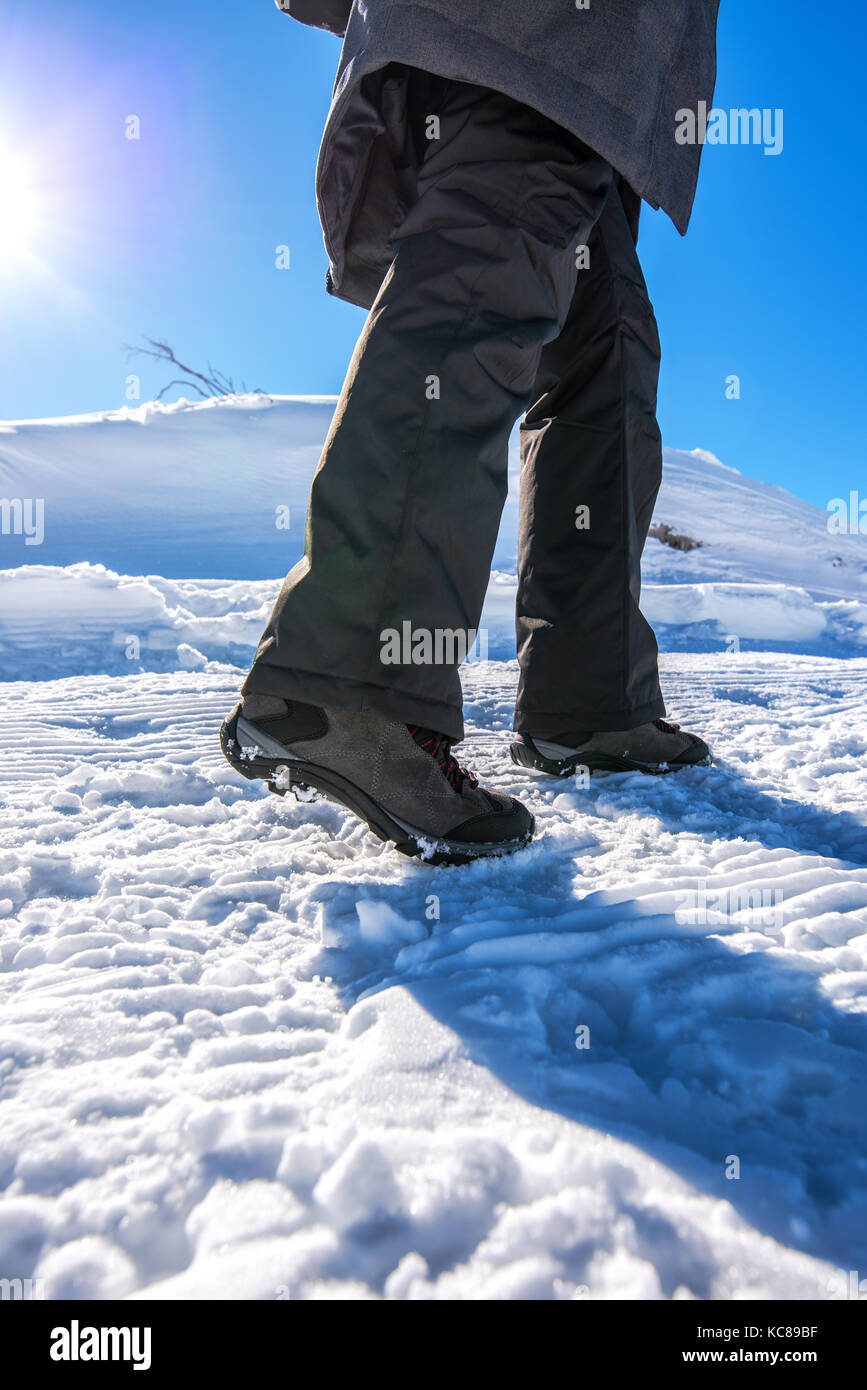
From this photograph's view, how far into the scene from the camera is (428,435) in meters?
0.86

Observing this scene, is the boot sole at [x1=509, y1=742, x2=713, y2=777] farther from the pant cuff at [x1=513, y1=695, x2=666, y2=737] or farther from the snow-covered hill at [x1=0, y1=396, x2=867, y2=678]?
the snow-covered hill at [x1=0, y1=396, x2=867, y2=678]

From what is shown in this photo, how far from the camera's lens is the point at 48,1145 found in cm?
48

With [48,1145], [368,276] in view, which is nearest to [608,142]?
[368,276]

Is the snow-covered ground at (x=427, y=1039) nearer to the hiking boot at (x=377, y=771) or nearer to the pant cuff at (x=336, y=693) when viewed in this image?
the hiking boot at (x=377, y=771)

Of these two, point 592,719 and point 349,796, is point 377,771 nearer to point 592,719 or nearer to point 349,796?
point 349,796

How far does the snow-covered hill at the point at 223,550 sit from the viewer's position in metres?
2.67

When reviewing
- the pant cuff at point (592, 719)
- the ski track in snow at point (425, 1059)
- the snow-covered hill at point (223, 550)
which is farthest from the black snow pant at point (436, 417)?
the snow-covered hill at point (223, 550)

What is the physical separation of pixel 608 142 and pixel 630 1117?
106 centimetres

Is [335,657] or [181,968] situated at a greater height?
[335,657]

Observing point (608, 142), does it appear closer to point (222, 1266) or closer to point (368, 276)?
point (368, 276)

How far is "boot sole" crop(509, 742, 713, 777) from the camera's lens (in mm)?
1362

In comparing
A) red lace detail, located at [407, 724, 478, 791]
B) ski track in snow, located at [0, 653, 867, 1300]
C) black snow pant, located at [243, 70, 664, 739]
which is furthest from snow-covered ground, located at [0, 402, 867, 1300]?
black snow pant, located at [243, 70, 664, 739]

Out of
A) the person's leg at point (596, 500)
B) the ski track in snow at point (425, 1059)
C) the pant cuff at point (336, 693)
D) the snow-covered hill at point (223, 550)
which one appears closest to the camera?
the ski track in snow at point (425, 1059)
